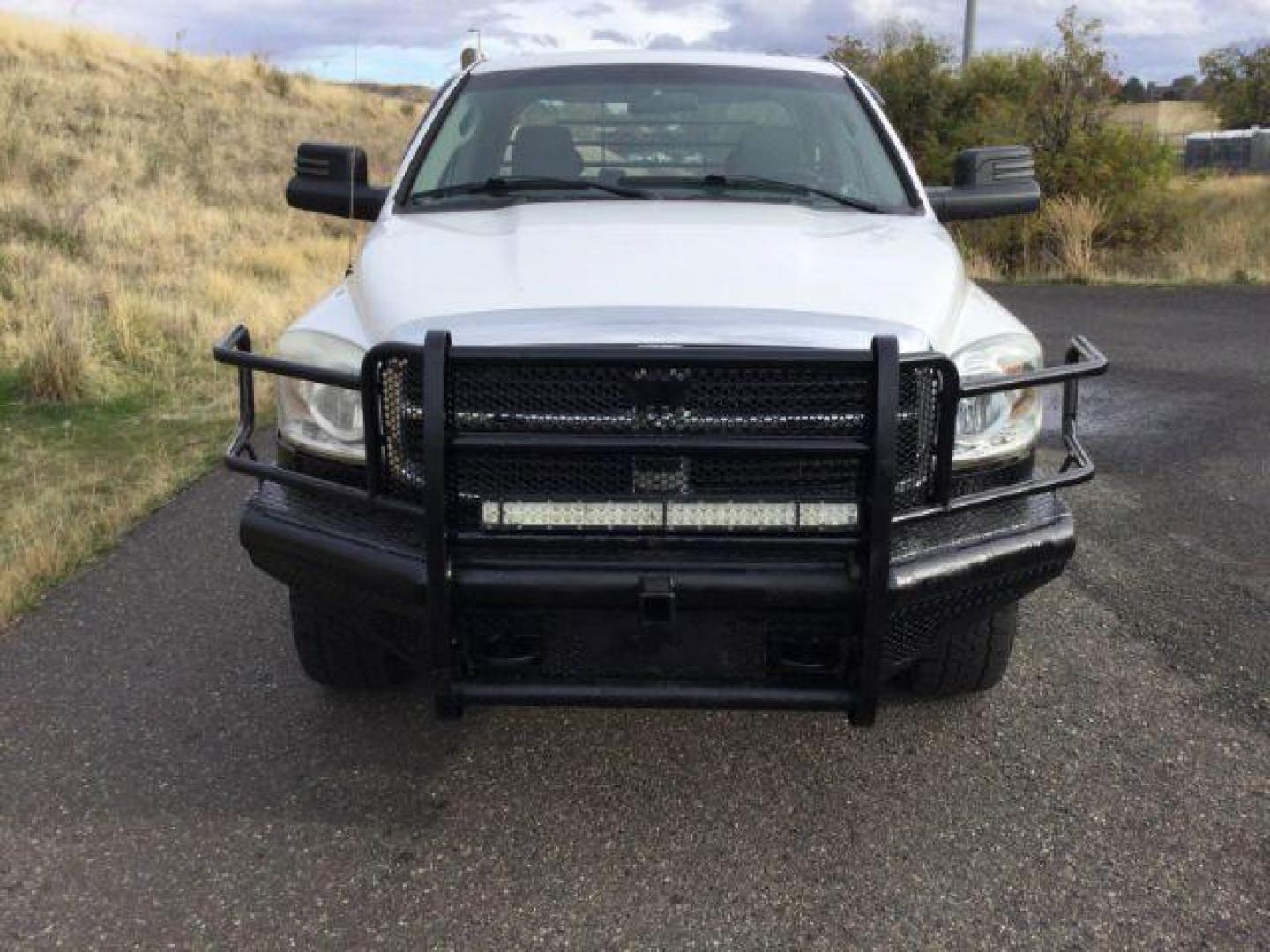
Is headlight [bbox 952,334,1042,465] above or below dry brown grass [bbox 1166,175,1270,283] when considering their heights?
above

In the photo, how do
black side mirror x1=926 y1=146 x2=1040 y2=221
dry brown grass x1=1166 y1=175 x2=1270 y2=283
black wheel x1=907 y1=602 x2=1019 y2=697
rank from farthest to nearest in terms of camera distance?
dry brown grass x1=1166 y1=175 x2=1270 y2=283, black side mirror x1=926 y1=146 x2=1040 y2=221, black wheel x1=907 y1=602 x2=1019 y2=697

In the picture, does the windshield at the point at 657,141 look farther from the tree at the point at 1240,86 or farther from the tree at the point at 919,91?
the tree at the point at 1240,86

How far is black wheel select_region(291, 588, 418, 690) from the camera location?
293cm

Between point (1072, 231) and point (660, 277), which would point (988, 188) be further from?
point (1072, 231)

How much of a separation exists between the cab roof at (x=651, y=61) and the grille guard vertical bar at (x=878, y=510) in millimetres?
2438

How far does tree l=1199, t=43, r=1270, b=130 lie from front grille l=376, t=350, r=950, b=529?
65830 mm

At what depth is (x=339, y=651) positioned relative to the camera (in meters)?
3.27

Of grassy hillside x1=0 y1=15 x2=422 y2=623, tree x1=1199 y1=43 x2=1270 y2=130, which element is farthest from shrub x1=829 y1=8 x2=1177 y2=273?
tree x1=1199 y1=43 x2=1270 y2=130

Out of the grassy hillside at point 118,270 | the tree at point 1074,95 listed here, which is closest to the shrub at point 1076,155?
the tree at point 1074,95

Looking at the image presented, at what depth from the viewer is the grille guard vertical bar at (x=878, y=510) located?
2387 millimetres

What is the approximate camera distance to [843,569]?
8.21 feet

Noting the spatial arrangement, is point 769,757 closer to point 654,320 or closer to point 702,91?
point 654,320

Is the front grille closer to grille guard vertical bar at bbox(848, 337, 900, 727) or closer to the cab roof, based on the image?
grille guard vertical bar at bbox(848, 337, 900, 727)

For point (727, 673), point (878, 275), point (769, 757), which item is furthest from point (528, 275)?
point (769, 757)
